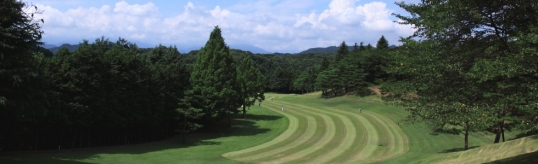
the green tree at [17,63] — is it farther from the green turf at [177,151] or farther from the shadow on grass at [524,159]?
the shadow on grass at [524,159]

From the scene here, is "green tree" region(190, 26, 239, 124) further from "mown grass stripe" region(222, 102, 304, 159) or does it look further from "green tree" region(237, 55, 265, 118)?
"green tree" region(237, 55, 265, 118)

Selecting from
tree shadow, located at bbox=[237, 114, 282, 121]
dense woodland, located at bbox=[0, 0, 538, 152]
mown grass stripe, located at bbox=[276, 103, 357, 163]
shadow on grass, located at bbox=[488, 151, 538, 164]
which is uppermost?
dense woodland, located at bbox=[0, 0, 538, 152]

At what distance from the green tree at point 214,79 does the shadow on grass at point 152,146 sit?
2.64 meters

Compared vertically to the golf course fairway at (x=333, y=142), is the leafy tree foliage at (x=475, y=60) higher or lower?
higher

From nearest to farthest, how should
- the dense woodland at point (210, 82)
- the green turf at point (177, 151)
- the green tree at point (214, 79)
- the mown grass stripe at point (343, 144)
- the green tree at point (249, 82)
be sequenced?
the dense woodland at point (210, 82) → the green turf at point (177, 151) → the mown grass stripe at point (343, 144) → the green tree at point (214, 79) → the green tree at point (249, 82)

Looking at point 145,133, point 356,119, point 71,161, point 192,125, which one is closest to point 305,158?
point 192,125

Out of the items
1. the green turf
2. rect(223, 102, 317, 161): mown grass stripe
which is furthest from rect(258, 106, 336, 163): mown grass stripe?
the green turf

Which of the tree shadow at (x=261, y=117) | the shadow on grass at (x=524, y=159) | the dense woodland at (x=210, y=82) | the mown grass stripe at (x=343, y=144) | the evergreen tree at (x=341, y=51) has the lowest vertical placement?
the mown grass stripe at (x=343, y=144)

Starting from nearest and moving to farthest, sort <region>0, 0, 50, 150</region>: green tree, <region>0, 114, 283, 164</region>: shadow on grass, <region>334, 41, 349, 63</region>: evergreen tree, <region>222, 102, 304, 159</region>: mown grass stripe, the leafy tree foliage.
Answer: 1. the leafy tree foliage
2. <region>0, 0, 50, 150</region>: green tree
3. <region>0, 114, 283, 164</region>: shadow on grass
4. <region>222, 102, 304, 159</region>: mown grass stripe
5. <region>334, 41, 349, 63</region>: evergreen tree

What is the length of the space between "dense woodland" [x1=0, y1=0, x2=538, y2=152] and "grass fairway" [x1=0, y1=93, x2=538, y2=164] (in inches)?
64.2

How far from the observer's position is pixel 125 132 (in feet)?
111

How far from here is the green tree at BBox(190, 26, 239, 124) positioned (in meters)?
38.0

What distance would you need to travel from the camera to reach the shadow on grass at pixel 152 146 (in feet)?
73.3

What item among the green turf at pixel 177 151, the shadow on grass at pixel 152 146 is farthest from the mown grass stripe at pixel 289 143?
the shadow on grass at pixel 152 146
